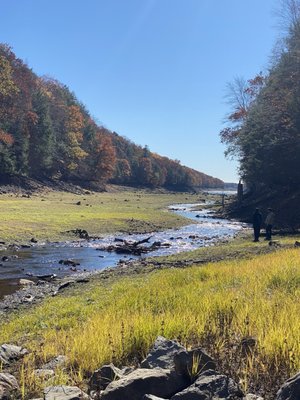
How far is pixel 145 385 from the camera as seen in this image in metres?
4.52

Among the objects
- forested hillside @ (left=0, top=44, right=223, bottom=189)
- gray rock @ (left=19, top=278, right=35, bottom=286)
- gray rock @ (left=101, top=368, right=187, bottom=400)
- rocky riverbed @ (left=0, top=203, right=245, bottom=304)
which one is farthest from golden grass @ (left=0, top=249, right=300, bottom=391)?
forested hillside @ (left=0, top=44, right=223, bottom=189)

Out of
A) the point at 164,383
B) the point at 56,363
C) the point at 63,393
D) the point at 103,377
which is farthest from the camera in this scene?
the point at 56,363

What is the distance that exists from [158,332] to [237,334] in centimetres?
123

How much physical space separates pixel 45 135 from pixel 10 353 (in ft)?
260

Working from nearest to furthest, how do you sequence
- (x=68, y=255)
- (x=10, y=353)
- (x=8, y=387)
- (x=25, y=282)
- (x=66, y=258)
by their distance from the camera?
(x=8, y=387) < (x=10, y=353) < (x=25, y=282) < (x=66, y=258) < (x=68, y=255)

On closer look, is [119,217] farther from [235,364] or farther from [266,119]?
[235,364]

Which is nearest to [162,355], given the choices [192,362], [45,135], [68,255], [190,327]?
[192,362]

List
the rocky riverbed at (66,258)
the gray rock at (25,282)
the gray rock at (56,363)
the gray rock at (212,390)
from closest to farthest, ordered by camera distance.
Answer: the gray rock at (212,390)
the gray rock at (56,363)
the rocky riverbed at (66,258)
the gray rock at (25,282)

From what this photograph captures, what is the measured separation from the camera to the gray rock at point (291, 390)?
398cm

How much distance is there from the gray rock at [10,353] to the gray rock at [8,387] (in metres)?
1.18

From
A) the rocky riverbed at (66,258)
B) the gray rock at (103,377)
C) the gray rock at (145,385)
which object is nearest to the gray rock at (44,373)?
the gray rock at (103,377)

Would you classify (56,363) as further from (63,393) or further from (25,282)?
(25,282)

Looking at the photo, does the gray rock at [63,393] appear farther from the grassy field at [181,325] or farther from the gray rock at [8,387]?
the gray rock at [8,387]

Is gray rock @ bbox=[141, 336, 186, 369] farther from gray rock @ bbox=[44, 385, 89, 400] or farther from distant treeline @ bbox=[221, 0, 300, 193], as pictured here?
distant treeline @ bbox=[221, 0, 300, 193]
